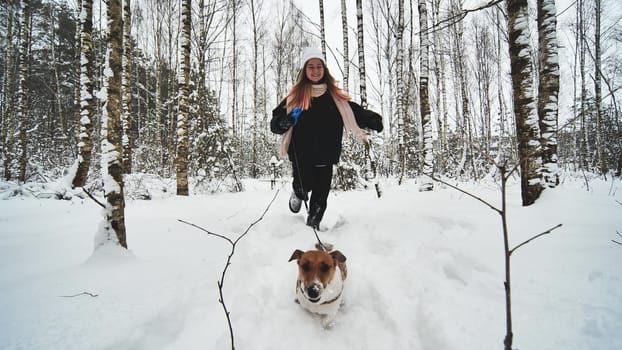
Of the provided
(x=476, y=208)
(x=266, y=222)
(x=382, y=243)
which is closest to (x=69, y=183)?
(x=266, y=222)

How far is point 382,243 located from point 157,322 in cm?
238

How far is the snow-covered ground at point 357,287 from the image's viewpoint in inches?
63.0

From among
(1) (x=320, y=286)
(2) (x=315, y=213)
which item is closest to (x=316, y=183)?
(2) (x=315, y=213)

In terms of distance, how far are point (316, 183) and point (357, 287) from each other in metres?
1.61

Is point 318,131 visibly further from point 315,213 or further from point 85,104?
point 85,104

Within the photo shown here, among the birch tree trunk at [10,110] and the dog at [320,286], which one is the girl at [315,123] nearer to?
the dog at [320,286]

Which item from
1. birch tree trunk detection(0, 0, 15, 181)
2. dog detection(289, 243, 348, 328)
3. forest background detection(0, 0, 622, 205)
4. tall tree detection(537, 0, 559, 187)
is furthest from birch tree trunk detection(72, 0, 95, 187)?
tall tree detection(537, 0, 559, 187)

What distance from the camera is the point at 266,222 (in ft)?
13.5

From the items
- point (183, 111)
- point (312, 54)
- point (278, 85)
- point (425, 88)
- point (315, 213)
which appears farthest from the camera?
point (278, 85)

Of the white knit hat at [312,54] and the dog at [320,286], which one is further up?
the white knit hat at [312,54]

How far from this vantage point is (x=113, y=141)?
2623 mm

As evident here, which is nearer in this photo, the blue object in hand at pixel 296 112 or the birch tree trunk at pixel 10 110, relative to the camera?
the blue object in hand at pixel 296 112

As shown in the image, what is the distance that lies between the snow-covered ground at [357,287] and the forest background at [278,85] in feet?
2.87

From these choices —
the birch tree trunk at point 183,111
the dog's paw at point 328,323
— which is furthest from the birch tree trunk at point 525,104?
the birch tree trunk at point 183,111
